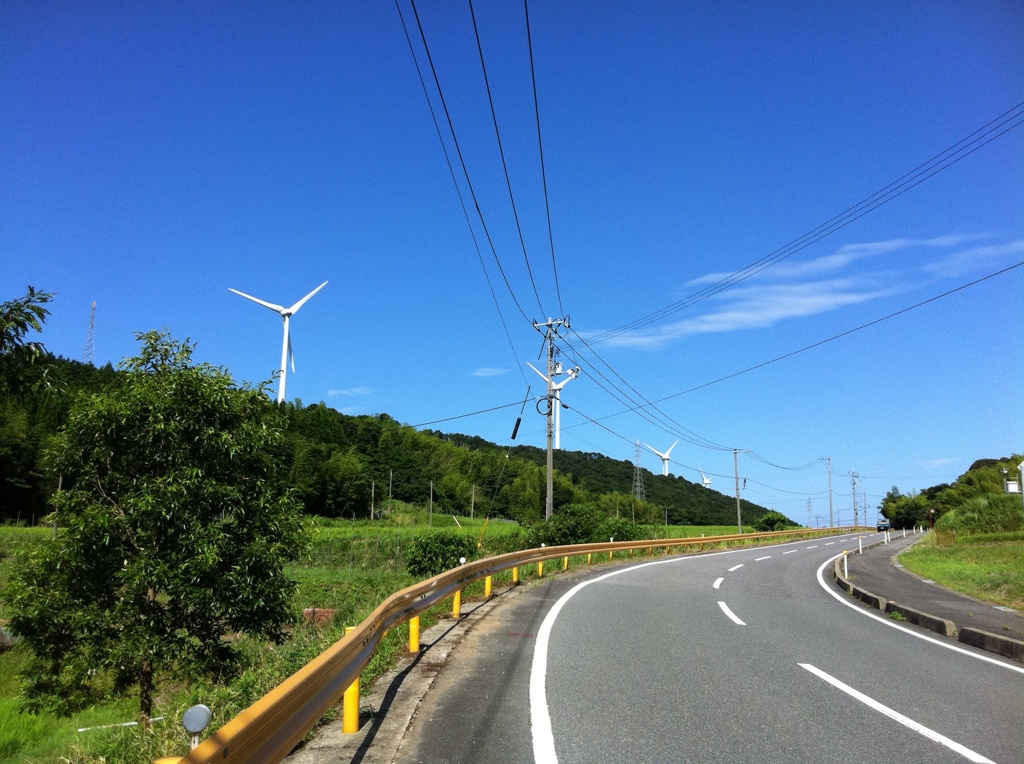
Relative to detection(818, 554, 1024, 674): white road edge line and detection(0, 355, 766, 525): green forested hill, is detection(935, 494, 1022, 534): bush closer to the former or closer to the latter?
detection(818, 554, 1024, 674): white road edge line

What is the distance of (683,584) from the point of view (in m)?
16.4

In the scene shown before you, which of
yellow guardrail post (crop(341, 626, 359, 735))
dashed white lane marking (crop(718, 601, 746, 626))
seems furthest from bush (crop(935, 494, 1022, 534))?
yellow guardrail post (crop(341, 626, 359, 735))

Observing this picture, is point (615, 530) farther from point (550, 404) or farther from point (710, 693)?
point (710, 693)

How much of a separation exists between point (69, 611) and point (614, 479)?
118011mm

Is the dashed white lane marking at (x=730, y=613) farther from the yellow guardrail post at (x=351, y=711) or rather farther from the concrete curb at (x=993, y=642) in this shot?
the yellow guardrail post at (x=351, y=711)

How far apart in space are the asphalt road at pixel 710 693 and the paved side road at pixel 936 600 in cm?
176

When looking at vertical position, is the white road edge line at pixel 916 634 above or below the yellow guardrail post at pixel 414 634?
below

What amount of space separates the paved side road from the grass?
21.4 inches

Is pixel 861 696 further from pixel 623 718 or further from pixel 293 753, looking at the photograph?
pixel 293 753

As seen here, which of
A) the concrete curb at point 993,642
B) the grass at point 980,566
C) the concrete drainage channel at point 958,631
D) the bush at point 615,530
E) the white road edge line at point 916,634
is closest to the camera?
the white road edge line at point 916,634

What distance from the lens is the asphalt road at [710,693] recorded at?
15.0ft

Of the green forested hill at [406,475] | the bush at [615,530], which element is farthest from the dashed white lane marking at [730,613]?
the green forested hill at [406,475]

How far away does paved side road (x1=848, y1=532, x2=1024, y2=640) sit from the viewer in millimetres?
11520

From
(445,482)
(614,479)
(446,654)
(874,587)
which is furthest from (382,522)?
(446,654)
